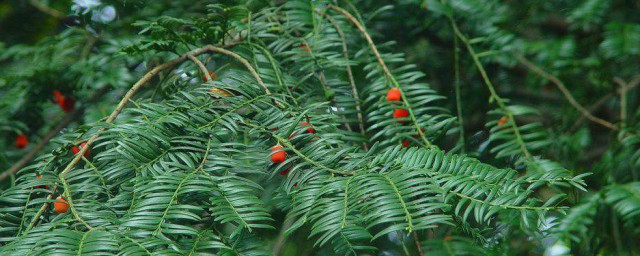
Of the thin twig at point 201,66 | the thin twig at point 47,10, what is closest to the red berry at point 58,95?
the thin twig at point 47,10

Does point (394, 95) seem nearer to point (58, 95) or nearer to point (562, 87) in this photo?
point (562, 87)

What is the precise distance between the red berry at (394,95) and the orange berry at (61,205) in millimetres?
454

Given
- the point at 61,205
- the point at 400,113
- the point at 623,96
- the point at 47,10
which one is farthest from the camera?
the point at 47,10

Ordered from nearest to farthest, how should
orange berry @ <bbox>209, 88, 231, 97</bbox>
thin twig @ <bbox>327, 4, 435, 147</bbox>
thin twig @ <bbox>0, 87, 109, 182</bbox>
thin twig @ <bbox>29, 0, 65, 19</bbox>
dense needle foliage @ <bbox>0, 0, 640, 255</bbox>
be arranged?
dense needle foliage @ <bbox>0, 0, 640, 255</bbox>, orange berry @ <bbox>209, 88, 231, 97</bbox>, thin twig @ <bbox>327, 4, 435, 147</bbox>, thin twig @ <bbox>0, 87, 109, 182</bbox>, thin twig @ <bbox>29, 0, 65, 19</bbox>

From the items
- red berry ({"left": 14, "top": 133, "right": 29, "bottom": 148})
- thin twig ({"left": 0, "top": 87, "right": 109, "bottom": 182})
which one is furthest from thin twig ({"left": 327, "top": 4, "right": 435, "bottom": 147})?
red berry ({"left": 14, "top": 133, "right": 29, "bottom": 148})

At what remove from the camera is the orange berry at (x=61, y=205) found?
589 mm

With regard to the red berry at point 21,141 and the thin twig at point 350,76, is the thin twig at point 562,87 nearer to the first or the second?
the thin twig at point 350,76

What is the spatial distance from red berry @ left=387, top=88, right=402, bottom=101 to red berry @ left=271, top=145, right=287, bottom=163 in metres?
0.28

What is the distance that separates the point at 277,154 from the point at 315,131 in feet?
0.27

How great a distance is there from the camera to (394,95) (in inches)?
34.3

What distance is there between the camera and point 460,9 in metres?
1.10

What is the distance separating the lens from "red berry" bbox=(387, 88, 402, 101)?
87 centimetres

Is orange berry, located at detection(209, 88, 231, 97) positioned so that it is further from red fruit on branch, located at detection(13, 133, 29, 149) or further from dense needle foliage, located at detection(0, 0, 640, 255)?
red fruit on branch, located at detection(13, 133, 29, 149)

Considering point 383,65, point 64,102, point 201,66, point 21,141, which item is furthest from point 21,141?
point 383,65
